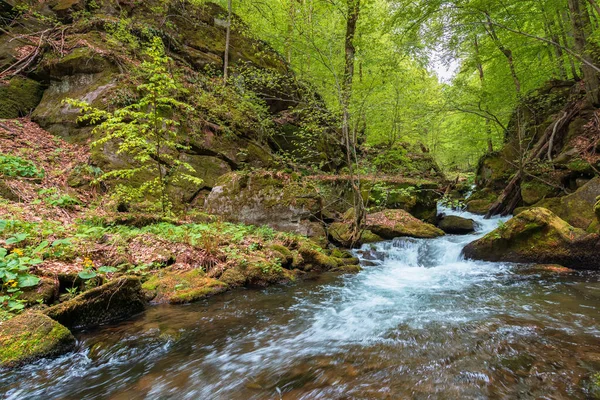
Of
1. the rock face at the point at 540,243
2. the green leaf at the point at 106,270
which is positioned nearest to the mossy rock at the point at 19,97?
the green leaf at the point at 106,270

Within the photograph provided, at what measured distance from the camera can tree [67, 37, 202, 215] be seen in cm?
561

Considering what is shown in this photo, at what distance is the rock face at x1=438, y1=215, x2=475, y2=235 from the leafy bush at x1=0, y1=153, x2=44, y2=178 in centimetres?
1221

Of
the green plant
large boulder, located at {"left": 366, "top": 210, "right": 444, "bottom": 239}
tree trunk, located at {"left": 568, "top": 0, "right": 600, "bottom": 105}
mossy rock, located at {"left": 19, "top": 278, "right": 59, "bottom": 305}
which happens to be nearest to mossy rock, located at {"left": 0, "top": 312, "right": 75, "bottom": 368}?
the green plant

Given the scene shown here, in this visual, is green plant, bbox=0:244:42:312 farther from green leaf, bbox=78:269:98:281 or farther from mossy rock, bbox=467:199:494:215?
mossy rock, bbox=467:199:494:215

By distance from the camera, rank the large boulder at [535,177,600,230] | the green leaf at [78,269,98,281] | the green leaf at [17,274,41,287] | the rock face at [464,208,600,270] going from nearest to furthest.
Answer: the green leaf at [17,274,41,287] → the green leaf at [78,269,98,281] → the rock face at [464,208,600,270] → the large boulder at [535,177,600,230]

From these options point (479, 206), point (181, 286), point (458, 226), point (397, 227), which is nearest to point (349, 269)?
point (181, 286)

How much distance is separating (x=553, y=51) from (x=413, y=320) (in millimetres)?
15343

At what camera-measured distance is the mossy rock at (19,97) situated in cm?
848

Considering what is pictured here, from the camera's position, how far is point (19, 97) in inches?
347

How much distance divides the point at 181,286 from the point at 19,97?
9117 mm

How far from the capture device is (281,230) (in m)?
8.20

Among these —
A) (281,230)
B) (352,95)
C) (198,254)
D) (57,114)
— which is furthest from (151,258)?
(57,114)

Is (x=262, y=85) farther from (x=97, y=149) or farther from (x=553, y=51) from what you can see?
(x=553, y=51)

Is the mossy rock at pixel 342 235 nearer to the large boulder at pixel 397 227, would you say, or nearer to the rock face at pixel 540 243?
the large boulder at pixel 397 227
